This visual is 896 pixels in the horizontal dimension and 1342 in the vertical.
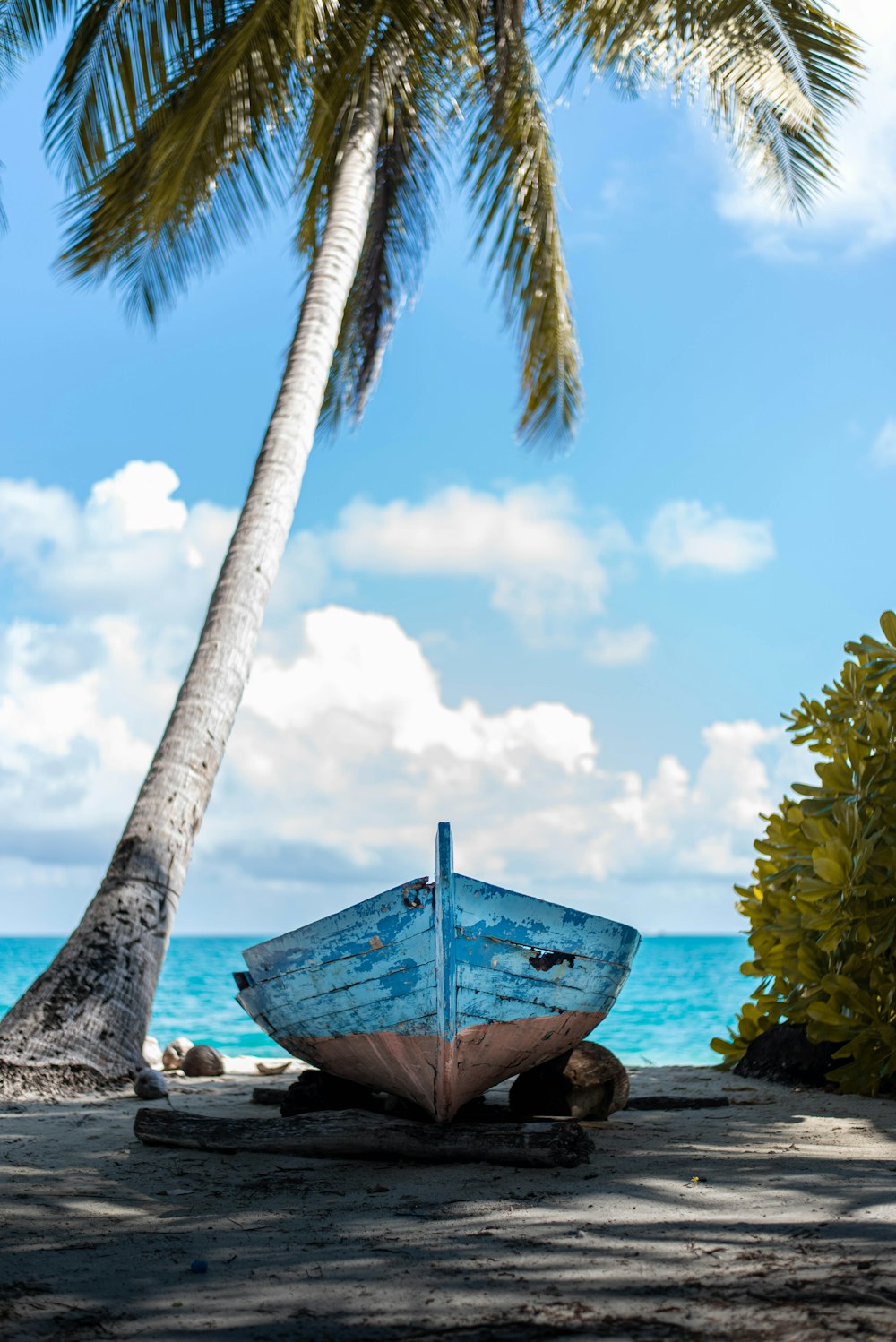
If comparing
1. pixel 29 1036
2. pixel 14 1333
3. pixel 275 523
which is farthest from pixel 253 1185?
pixel 275 523

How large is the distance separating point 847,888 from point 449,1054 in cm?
232

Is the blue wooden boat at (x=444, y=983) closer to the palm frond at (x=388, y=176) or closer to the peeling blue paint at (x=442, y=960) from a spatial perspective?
the peeling blue paint at (x=442, y=960)

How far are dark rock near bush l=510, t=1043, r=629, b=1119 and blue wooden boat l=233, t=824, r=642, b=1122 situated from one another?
26 cm

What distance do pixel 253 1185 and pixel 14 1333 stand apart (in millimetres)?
1407

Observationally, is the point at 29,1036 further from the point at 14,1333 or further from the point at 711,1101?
the point at 14,1333

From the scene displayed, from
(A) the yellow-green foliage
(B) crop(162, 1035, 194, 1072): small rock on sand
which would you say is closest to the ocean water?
(B) crop(162, 1035, 194, 1072): small rock on sand

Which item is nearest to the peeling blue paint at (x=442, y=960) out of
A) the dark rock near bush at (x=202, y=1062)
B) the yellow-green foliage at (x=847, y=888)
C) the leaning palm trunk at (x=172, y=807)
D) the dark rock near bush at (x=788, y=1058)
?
the yellow-green foliage at (x=847, y=888)

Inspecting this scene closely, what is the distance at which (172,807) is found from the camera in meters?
6.89

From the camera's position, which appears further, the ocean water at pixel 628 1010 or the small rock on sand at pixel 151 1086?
the ocean water at pixel 628 1010

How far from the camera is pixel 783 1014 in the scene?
579 centimetres

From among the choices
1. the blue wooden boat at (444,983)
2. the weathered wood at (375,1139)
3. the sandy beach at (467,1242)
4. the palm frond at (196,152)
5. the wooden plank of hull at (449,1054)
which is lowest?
the sandy beach at (467,1242)

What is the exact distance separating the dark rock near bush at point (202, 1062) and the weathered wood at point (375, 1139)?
2.76 meters

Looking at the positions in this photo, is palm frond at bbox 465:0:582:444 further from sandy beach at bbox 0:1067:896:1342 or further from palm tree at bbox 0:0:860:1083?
sandy beach at bbox 0:1067:896:1342

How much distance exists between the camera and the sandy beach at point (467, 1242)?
221 cm
